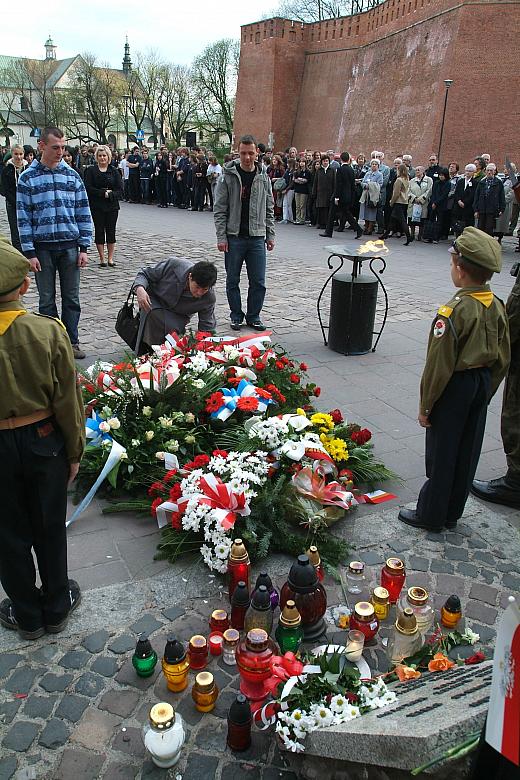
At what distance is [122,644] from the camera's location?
2906mm

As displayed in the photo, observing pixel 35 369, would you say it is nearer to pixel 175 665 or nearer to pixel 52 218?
pixel 175 665

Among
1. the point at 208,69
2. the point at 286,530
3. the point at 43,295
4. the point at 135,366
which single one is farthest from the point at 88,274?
the point at 208,69

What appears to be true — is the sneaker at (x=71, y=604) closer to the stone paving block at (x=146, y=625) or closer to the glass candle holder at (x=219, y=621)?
the stone paving block at (x=146, y=625)

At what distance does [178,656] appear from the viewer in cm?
261

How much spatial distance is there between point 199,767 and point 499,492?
110 inches

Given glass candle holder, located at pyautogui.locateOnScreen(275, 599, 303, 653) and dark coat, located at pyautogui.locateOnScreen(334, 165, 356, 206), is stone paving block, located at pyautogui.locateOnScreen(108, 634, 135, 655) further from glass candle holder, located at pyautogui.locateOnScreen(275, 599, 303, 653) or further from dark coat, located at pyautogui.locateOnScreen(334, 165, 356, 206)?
dark coat, located at pyautogui.locateOnScreen(334, 165, 356, 206)

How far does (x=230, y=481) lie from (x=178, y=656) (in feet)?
4.19

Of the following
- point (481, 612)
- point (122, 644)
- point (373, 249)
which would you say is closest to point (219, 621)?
point (122, 644)

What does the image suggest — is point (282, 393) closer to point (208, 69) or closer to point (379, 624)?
point (379, 624)

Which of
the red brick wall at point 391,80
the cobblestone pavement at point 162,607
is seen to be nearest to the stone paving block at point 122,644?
the cobblestone pavement at point 162,607

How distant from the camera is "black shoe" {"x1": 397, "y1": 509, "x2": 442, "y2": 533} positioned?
3895 mm

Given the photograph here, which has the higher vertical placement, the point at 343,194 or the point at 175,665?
the point at 343,194

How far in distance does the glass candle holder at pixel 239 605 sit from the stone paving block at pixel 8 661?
98 cm

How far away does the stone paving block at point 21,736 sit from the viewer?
238cm
